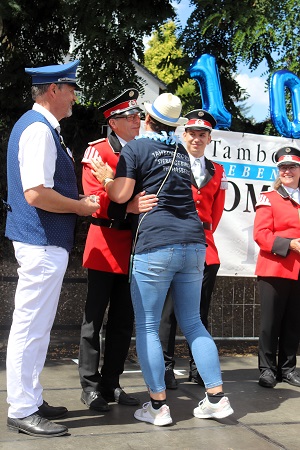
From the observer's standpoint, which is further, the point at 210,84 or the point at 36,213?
the point at 210,84

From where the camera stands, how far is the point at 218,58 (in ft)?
25.5

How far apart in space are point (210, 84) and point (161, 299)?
327cm

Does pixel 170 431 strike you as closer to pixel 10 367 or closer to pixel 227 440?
pixel 227 440

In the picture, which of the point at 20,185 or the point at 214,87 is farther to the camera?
the point at 214,87

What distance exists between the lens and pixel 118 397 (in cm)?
484

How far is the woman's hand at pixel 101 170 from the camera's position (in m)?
4.49

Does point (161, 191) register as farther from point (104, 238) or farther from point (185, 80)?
point (185, 80)

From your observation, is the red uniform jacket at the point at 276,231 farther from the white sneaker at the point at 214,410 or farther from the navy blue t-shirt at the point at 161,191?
the white sneaker at the point at 214,410

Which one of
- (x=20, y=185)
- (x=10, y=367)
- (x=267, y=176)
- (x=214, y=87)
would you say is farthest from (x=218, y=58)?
(x=10, y=367)

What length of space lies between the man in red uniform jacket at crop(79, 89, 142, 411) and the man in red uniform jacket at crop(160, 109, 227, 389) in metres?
0.64

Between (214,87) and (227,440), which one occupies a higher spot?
(214,87)

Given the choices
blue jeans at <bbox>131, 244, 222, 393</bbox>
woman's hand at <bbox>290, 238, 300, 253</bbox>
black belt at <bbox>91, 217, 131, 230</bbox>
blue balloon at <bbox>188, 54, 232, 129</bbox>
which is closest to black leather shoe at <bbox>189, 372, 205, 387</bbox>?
blue jeans at <bbox>131, 244, 222, 393</bbox>

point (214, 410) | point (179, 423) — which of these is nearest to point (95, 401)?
point (179, 423)

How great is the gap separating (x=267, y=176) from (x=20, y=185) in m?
3.73
